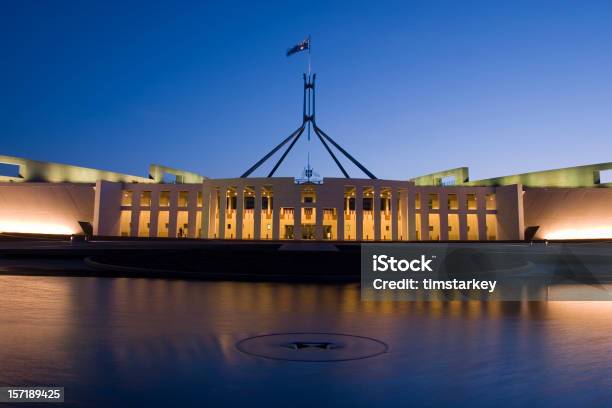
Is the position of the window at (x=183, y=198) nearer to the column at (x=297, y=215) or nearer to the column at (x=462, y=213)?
the column at (x=297, y=215)

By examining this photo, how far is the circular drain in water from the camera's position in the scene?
5.32 m

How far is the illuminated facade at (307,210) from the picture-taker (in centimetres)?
5159

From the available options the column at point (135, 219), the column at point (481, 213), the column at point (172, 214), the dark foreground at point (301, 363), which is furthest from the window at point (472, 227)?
the dark foreground at point (301, 363)

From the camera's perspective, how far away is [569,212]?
55375mm

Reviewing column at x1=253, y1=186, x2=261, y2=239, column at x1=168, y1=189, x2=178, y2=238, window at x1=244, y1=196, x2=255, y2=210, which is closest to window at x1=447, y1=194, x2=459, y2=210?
column at x1=253, y1=186, x2=261, y2=239

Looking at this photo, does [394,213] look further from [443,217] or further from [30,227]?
[30,227]

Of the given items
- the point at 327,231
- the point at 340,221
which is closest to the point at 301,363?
the point at 340,221

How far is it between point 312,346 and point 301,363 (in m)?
0.81

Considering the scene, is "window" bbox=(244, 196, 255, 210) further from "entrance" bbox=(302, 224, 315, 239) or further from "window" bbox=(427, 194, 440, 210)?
"window" bbox=(427, 194, 440, 210)

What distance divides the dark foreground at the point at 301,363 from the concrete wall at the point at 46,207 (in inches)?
2032

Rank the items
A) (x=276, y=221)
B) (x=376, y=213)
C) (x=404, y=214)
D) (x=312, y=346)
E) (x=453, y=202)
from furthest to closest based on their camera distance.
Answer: (x=453, y=202) < (x=404, y=214) < (x=376, y=213) < (x=276, y=221) < (x=312, y=346)

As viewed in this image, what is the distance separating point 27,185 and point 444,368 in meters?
61.8

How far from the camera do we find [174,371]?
467cm

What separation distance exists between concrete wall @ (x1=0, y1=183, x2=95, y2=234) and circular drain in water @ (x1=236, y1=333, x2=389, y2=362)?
2240 inches
